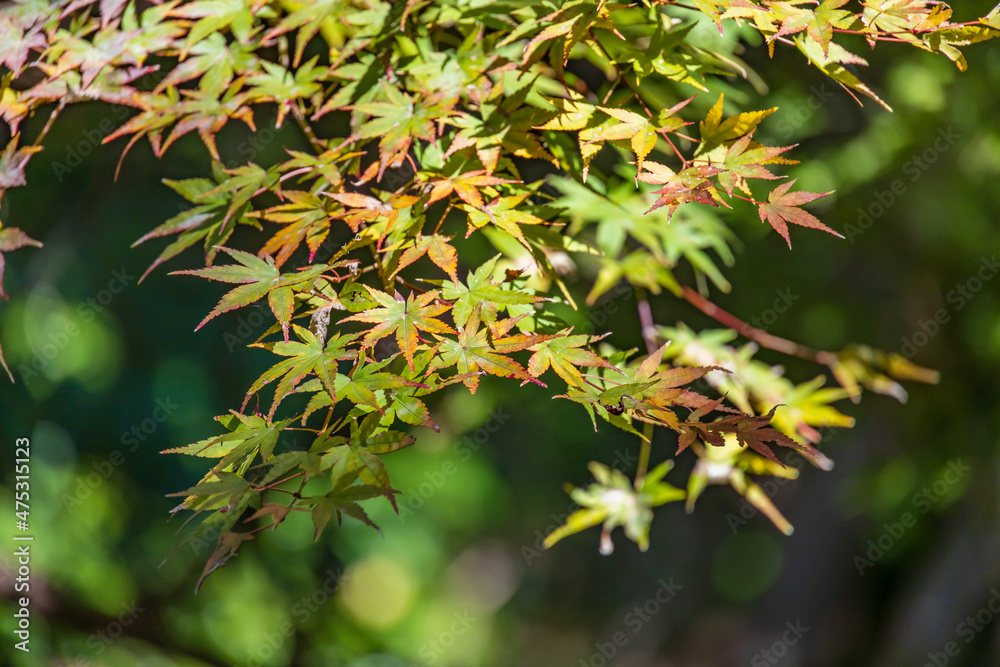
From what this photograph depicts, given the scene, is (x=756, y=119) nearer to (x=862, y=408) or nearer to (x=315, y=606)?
(x=862, y=408)

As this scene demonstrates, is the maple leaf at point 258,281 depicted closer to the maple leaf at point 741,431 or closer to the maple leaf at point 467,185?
the maple leaf at point 467,185

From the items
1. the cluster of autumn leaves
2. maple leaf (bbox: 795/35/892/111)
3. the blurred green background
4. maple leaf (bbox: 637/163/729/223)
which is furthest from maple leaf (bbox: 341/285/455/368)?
the blurred green background

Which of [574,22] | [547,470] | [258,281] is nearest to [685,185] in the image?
[574,22]

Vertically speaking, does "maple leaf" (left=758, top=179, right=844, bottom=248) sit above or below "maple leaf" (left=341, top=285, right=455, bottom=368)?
below

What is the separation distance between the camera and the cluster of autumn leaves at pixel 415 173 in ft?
1.98

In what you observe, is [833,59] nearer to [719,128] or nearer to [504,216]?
[719,128]

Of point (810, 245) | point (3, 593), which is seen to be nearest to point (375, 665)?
point (3, 593)

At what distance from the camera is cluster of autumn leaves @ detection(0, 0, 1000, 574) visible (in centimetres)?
60

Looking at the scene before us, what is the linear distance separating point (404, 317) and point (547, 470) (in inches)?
88.7

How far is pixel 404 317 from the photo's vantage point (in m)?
0.62

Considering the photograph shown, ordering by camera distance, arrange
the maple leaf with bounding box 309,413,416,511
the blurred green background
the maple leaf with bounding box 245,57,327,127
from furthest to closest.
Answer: the blurred green background, the maple leaf with bounding box 245,57,327,127, the maple leaf with bounding box 309,413,416,511

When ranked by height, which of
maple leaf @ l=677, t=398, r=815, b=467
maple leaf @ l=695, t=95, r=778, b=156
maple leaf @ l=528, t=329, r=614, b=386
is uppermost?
maple leaf @ l=695, t=95, r=778, b=156

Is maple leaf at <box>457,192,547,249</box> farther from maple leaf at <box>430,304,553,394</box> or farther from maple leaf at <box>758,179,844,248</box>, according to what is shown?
maple leaf at <box>758,179,844,248</box>

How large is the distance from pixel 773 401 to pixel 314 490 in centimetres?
188
